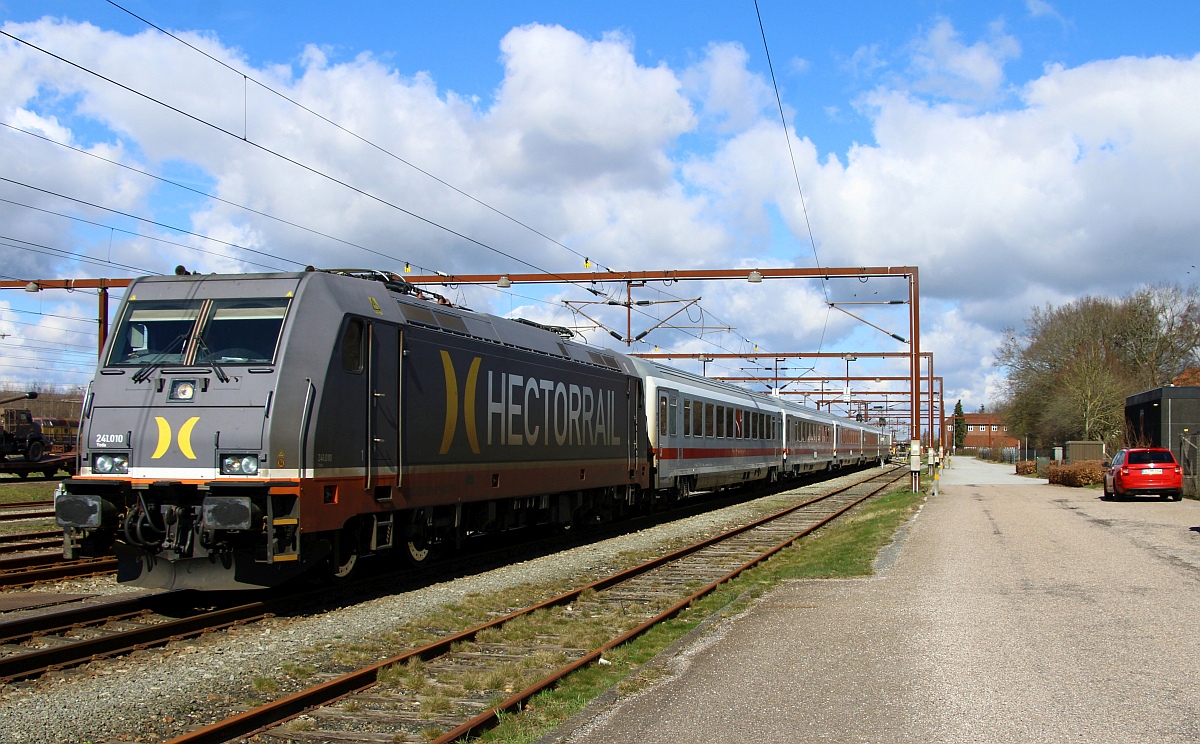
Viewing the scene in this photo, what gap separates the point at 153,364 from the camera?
10672 mm

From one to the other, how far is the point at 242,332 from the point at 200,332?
503mm

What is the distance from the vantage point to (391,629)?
32.3ft

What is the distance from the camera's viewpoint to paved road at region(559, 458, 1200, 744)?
6.38 meters

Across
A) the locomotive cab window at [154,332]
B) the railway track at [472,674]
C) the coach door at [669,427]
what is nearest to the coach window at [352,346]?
the locomotive cab window at [154,332]

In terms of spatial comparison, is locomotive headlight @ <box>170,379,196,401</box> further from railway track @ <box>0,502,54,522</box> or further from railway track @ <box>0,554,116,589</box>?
railway track @ <box>0,502,54,522</box>

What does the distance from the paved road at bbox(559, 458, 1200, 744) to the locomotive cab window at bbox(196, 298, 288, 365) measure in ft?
17.4

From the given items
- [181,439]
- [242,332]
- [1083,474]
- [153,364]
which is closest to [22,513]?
[153,364]

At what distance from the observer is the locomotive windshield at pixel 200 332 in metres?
10.6

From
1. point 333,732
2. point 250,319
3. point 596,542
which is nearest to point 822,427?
point 596,542

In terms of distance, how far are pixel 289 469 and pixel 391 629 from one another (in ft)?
6.13

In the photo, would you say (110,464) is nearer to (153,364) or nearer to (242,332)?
(153,364)

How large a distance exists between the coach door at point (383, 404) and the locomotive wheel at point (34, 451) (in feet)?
110

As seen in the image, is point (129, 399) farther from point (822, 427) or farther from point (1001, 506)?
point (822, 427)

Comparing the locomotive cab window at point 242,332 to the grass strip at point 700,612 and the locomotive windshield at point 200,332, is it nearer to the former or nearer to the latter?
the locomotive windshield at point 200,332
